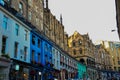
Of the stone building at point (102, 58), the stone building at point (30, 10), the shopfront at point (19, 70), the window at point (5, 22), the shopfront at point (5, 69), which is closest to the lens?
the shopfront at point (5, 69)

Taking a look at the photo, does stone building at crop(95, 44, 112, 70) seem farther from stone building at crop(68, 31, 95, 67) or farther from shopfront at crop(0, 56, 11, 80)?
shopfront at crop(0, 56, 11, 80)

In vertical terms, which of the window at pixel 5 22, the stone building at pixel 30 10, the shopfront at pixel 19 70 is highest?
the stone building at pixel 30 10

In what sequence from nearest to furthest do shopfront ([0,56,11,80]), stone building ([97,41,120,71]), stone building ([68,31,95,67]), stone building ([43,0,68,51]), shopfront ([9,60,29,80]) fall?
shopfront ([0,56,11,80])
shopfront ([9,60,29,80])
stone building ([43,0,68,51])
stone building ([68,31,95,67])
stone building ([97,41,120,71])

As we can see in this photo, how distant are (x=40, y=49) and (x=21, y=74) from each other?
11.5m

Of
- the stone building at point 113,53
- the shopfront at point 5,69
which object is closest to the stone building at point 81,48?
the stone building at point 113,53

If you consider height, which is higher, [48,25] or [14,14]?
[48,25]

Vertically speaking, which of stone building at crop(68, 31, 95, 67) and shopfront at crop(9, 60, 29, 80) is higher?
stone building at crop(68, 31, 95, 67)

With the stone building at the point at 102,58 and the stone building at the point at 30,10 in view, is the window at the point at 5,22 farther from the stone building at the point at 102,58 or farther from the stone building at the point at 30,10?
the stone building at the point at 102,58

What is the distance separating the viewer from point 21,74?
35125 millimetres

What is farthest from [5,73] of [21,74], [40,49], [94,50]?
[94,50]

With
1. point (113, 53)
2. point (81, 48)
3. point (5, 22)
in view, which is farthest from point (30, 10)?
point (113, 53)

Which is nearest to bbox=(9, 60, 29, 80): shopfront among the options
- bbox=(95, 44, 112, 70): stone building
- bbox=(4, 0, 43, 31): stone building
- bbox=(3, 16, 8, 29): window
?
bbox=(3, 16, 8, 29): window

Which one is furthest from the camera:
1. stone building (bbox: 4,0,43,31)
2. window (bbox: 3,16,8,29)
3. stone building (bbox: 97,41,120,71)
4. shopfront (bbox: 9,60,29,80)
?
stone building (bbox: 97,41,120,71)

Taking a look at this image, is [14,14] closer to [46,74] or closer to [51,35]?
[46,74]
